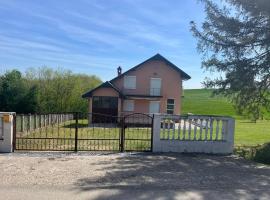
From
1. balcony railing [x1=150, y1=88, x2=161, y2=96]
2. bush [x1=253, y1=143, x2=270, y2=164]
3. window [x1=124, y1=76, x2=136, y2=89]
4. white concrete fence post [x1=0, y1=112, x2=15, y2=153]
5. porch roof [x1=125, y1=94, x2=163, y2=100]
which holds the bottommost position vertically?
bush [x1=253, y1=143, x2=270, y2=164]

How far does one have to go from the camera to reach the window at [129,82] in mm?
40094

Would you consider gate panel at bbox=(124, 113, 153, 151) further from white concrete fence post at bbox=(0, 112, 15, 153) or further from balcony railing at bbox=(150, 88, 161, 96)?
balcony railing at bbox=(150, 88, 161, 96)

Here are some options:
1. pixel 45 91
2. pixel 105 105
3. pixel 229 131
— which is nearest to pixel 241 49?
pixel 229 131

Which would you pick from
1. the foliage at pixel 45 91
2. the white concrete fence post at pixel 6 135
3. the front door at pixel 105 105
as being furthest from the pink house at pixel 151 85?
the white concrete fence post at pixel 6 135

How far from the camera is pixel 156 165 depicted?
10.1m

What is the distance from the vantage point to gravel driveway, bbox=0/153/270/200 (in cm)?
716

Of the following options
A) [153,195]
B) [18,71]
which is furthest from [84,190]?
[18,71]

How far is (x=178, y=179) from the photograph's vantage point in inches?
334

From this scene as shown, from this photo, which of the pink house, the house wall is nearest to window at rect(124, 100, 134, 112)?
the pink house

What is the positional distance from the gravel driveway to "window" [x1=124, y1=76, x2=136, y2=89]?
28.6m

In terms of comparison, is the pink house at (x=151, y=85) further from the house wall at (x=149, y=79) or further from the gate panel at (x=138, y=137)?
the gate panel at (x=138, y=137)

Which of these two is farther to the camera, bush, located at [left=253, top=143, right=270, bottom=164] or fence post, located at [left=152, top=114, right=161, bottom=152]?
fence post, located at [left=152, top=114, right=161, bottom=152]

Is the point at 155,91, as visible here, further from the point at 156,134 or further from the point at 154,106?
the point at 156,134

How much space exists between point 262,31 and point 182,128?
17.3 ft
